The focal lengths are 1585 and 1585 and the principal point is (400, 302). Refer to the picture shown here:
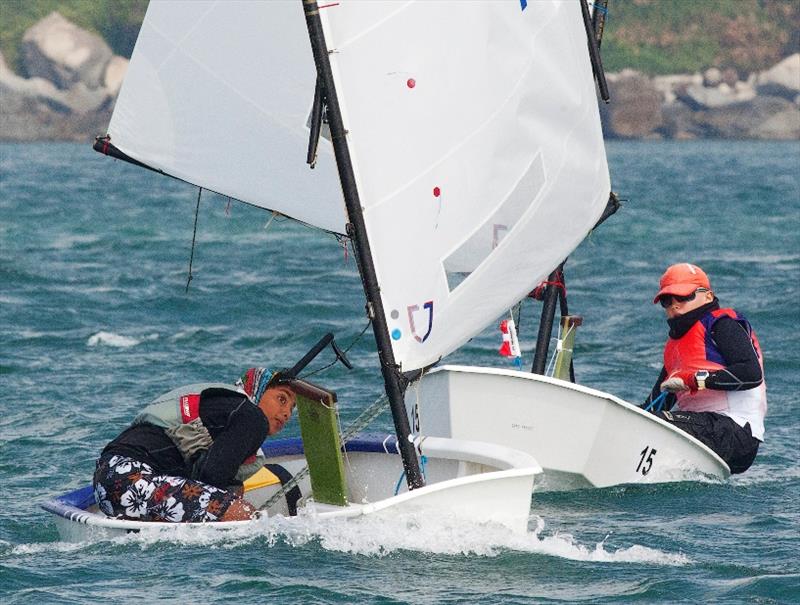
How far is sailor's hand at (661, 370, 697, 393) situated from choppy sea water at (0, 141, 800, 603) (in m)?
0.57

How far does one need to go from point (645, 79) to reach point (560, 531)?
64.8 m

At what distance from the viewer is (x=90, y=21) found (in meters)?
67.5

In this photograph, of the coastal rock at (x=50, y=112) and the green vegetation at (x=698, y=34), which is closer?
the coastal rock at (x=50, y=112)

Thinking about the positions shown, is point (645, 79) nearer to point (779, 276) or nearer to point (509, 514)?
point (779, 276)

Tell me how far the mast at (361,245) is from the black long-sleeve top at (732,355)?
7.76ft

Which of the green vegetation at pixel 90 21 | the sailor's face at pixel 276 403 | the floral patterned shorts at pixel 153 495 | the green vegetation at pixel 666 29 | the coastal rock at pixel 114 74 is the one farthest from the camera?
the green vegetation at pixel 666 29

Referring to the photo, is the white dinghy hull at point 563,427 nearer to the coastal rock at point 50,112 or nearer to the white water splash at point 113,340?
the white water splash at point 113,340

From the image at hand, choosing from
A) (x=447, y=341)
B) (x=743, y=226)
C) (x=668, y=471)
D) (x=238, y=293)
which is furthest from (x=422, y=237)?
(x=743, y=226)

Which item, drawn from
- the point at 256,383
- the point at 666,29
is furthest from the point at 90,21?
the point at 256,383

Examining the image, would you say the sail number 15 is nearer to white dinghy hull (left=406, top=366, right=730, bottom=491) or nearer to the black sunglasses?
white dinghy hull (left=406, top=366, right=730, bottom=491)

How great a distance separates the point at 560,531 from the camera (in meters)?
8.41

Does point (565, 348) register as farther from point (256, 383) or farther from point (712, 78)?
point (712, 78)

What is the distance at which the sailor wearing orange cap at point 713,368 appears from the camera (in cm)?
938

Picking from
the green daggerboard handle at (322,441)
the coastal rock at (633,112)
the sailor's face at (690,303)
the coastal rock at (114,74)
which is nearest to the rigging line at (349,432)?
the green daggerboard handle at (322,441)
